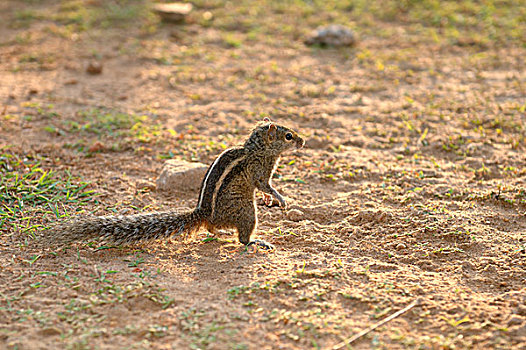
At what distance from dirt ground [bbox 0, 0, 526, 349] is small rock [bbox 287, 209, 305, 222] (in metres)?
0.02

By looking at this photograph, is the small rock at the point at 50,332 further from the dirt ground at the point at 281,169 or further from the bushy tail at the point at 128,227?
the bushy tail at the point at 128,227

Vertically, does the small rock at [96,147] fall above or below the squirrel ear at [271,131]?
below

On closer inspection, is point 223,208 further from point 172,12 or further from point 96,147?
point 172,12

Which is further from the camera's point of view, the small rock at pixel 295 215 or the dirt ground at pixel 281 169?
the small rock at pixel 295 215

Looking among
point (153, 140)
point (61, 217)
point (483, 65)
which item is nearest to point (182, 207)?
point (61, 217)

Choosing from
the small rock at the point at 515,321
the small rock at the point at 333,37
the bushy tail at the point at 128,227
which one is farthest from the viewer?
the small rock at the point at 333,37

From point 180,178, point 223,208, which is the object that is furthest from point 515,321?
point 180,178

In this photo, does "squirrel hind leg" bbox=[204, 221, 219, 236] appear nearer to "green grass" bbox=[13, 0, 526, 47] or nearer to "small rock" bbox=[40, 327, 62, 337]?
"small rock" bbox=[40, 327, 62, 337]

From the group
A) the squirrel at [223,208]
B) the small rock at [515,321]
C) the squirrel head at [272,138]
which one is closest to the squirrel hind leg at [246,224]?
the squirrel at [223,208]

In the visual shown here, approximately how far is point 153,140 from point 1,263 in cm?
255

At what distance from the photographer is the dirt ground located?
12.5 feet

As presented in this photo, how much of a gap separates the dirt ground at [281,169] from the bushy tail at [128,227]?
0.72 feet

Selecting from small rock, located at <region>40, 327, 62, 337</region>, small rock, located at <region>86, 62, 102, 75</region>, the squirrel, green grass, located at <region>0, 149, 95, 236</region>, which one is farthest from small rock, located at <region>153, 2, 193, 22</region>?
small rock, located at <region>40, 327, 62, 337</region>

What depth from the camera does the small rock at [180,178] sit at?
5.57 m
